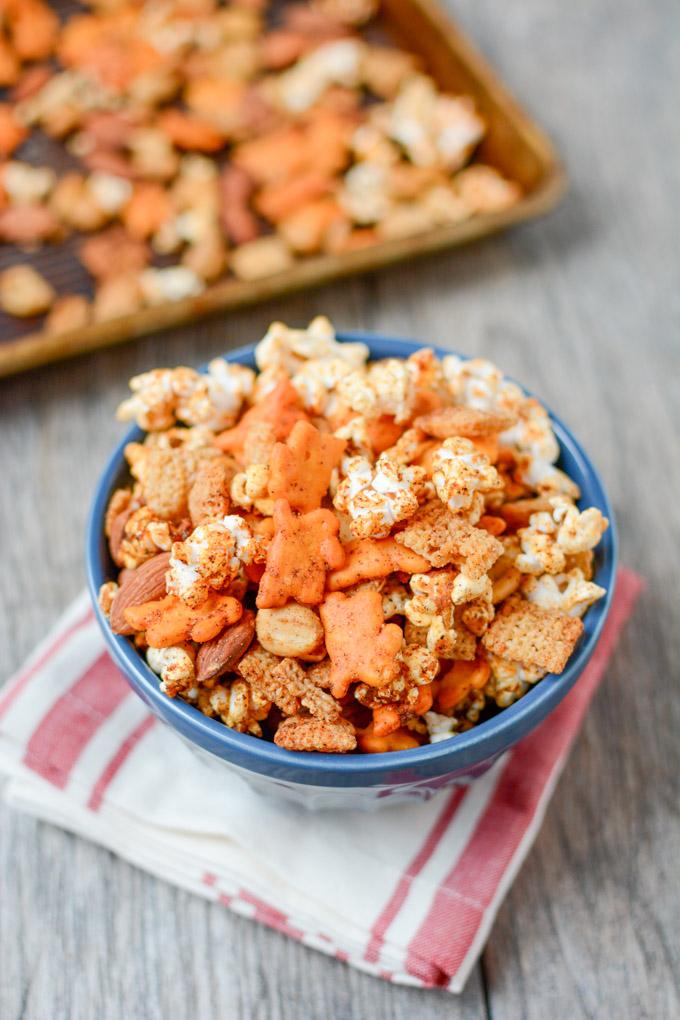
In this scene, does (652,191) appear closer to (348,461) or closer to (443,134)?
(443,134)

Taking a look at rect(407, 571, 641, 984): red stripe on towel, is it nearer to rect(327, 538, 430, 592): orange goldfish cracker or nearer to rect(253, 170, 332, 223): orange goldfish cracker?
rect(327, 538, 430, 592): orange goldfish cracker

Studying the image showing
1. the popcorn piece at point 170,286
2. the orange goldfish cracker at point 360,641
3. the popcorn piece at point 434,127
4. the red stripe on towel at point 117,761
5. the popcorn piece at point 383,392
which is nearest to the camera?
the orange goldfish cracker at point 360,641

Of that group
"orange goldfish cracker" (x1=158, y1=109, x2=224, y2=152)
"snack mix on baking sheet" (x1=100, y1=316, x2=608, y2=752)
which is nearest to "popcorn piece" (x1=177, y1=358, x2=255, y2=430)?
"snack mix on baking sheet" (x1=100, y1=316, x2=608, y2=752)

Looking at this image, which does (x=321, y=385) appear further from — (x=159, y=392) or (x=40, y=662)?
(x=40, y=662)

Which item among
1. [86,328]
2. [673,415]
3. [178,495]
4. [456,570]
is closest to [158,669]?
[178,495]

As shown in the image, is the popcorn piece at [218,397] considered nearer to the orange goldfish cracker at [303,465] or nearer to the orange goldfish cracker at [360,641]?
the orange goldfish cracker at [303,465]

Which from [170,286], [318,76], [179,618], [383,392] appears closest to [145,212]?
[170,286]

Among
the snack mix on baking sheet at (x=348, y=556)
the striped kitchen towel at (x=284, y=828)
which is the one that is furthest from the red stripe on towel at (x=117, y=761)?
the snack mix on baking sheet at (x=348, y=556)
